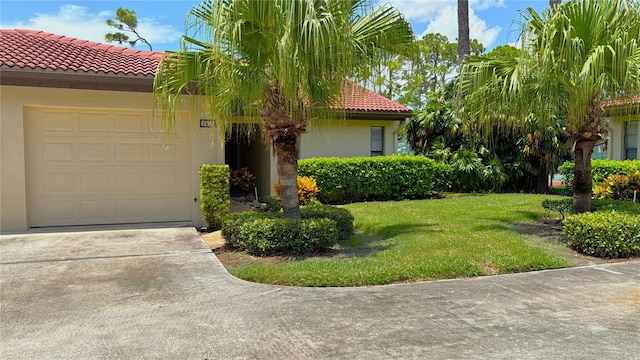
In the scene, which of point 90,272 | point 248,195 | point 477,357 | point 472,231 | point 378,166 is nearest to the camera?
point 477,357

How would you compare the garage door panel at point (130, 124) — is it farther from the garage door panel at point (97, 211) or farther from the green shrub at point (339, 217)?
the green shrub at point (339, 217)

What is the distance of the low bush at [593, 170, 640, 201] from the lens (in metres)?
13.0

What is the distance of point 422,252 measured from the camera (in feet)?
22.8

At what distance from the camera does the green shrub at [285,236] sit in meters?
6.95

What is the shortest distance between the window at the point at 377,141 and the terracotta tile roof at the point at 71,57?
104 inches

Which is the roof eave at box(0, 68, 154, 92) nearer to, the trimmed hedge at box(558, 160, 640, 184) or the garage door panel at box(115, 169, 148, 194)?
the garage door panel at box(115, 169, 148, 194)

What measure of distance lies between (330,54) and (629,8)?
5283 mm

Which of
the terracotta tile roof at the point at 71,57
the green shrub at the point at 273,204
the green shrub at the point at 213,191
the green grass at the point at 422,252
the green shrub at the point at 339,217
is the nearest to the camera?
the green grass at the point at 422,252

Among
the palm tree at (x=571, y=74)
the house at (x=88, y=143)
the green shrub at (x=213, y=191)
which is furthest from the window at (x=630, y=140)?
the green shrub at (x=213, y=191)

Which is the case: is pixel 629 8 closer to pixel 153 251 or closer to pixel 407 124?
pixel 153 251

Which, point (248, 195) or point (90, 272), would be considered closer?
point (90, 272)

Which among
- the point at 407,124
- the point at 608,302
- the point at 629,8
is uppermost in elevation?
the point at 629,8

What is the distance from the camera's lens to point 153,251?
734 centimetres

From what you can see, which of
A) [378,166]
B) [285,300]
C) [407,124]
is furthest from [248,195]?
[285,300]
